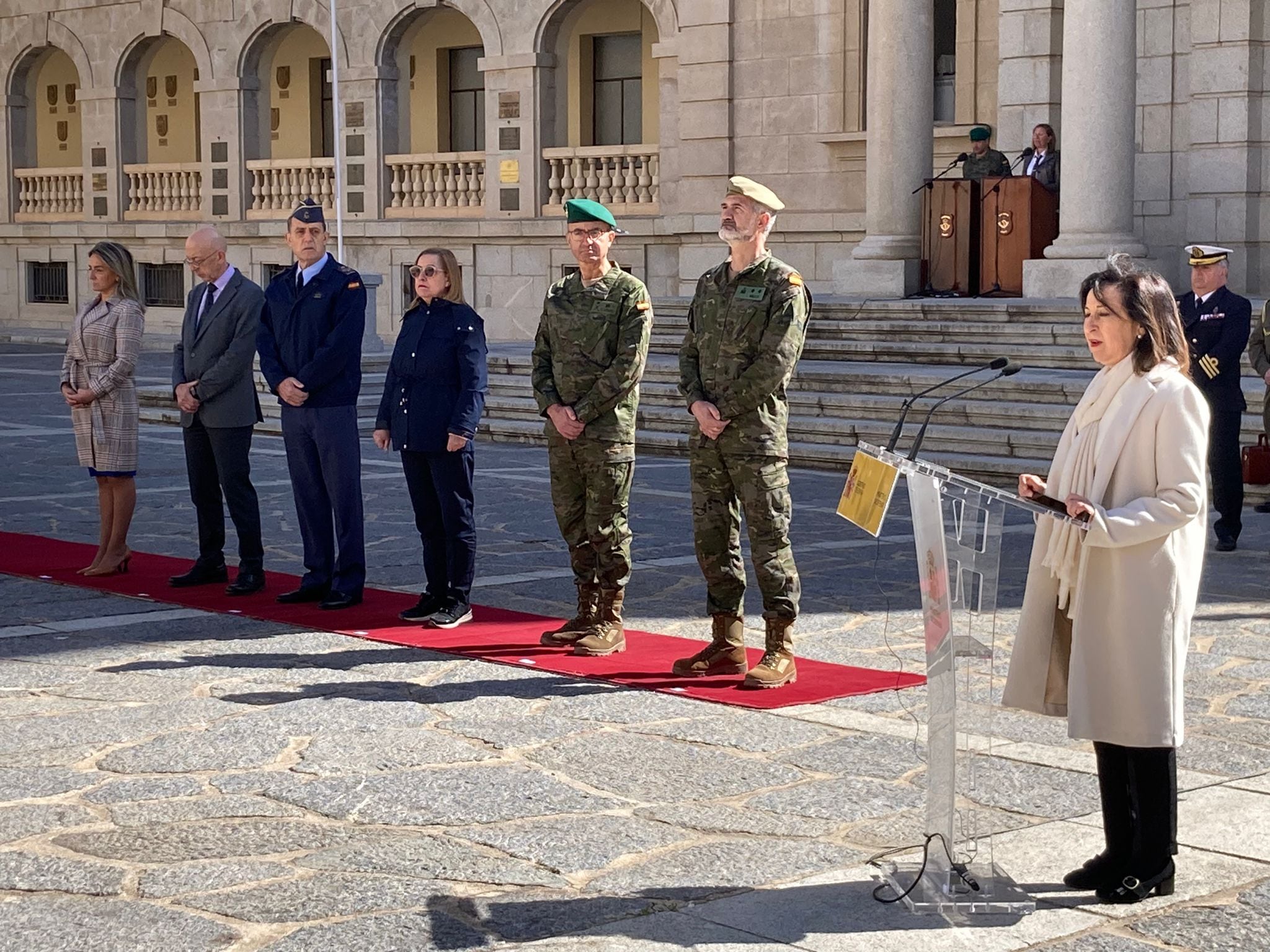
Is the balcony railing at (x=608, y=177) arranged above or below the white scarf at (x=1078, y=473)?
above

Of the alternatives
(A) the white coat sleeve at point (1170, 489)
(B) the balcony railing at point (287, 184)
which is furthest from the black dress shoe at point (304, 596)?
(B) the balcony railing at point (287, 184)

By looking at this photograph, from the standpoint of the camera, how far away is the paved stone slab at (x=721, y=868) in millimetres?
4941

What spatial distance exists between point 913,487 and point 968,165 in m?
14.7

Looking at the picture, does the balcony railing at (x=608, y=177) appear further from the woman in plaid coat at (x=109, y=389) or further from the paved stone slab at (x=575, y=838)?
the paved stone slab at (x=575, y=838)

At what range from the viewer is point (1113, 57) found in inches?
676

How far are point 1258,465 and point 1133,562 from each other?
7785 millimetres

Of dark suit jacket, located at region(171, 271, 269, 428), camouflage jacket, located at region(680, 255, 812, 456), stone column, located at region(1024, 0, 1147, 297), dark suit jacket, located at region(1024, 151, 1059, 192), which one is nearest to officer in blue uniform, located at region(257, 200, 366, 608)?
dark suit jacket, located at region(171, 271, 269, 428)

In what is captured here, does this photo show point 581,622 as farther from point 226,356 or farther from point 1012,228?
point 1012,228

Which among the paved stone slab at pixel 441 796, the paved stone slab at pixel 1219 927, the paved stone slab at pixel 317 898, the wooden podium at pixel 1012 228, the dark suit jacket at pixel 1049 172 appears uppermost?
the dark suit jacket at pixel 1049 172

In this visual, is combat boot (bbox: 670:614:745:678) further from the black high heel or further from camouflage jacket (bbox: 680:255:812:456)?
the black high heel

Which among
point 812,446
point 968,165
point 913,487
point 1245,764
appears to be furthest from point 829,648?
point 968,165

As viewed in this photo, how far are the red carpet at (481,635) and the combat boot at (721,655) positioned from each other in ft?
0.15

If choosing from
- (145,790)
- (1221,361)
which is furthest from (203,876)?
(1221,361)

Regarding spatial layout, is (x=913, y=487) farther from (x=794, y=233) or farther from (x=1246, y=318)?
(x=794, y=233)
